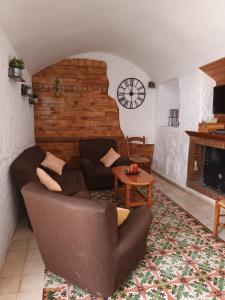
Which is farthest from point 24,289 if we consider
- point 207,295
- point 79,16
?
point 79,16

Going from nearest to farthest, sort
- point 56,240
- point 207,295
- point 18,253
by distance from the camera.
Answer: point 56,240 < point 207,295 < point 18,253

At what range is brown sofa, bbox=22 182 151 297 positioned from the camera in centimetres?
150

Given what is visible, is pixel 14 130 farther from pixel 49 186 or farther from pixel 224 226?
pixel 224 226

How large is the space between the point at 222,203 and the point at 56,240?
1904 mm

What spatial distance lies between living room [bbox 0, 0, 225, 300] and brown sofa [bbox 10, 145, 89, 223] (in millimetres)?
16

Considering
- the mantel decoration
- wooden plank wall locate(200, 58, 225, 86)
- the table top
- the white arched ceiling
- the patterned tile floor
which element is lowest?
the patterned tile floor

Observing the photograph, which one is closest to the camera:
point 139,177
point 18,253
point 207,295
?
point 207,295

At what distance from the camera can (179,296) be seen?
187 centimetres

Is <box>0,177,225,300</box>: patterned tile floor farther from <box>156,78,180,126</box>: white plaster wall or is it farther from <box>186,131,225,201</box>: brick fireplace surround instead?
<box>156,78,180,126</box>: white plaster wall

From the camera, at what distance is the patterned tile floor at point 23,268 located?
75.0 inches

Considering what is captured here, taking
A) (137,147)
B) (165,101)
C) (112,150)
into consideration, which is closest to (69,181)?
(112,150)

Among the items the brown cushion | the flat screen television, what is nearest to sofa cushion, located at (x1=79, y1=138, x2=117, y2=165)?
the brown cushion

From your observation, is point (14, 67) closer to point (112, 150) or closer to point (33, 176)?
point (33, 176)

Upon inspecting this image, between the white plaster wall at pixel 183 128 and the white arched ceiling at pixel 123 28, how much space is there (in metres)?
0.31
